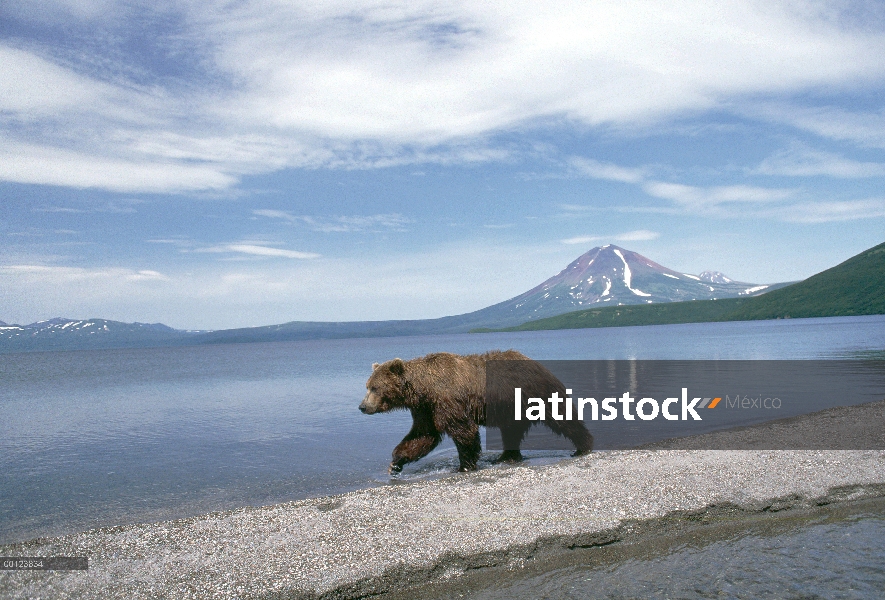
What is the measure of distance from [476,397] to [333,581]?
239 inches

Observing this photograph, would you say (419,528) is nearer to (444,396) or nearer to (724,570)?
(724,570)

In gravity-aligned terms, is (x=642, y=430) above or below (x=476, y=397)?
below

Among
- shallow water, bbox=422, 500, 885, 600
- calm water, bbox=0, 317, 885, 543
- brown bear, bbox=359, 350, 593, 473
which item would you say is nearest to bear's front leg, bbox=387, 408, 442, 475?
brown bear, bbox=359, 350, 593, 473

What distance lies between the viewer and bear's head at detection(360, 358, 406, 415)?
1218 centimetres

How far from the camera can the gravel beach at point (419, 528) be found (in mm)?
6801

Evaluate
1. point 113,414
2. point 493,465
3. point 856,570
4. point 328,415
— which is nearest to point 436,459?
point 493,465

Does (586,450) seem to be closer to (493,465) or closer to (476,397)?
(493,465)

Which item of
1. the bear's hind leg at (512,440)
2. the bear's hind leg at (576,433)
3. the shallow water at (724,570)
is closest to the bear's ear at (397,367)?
the bear's hind leg at (512,440)

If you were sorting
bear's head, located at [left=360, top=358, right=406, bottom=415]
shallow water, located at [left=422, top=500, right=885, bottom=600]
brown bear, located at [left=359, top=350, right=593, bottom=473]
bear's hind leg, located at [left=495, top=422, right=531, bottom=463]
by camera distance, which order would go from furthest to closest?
1. bear's hind leg, located at [left=495, top=422, right=531, bottom=463]
2. bear's head, located at [left=360, top=358, right=406, bottom=415]
3. brown bear, located at [left=359, top=350, right=593, bottom=473]
4. shallow water, located at [left=422, top=500, right=885, bottom=600]

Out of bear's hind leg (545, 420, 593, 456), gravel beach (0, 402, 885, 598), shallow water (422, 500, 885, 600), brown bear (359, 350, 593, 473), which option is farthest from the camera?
bear's hind leg (545, 420, 593, 456)

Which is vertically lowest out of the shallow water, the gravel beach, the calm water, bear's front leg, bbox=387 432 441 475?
the calm water

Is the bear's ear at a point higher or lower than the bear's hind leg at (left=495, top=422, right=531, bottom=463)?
higher

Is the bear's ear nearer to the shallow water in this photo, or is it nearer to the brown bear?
the brown bear

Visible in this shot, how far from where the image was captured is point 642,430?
1809 cm
